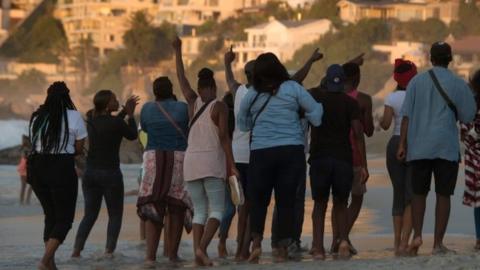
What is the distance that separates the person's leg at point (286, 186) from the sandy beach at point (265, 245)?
17cm

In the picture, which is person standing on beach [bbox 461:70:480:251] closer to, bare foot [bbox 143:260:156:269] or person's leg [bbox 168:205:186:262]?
person's leg [bbox 168:205:186:262]

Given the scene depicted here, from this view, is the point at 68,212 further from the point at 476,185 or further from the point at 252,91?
the point at 476,185

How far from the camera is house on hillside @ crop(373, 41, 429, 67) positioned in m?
84.4

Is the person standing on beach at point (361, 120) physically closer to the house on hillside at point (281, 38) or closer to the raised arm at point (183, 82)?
the raised arm at point (183, 82)

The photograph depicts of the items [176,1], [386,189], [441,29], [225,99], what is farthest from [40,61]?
[225,99]

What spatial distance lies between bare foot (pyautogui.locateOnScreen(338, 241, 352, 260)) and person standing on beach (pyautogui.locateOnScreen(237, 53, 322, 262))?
1.50ft

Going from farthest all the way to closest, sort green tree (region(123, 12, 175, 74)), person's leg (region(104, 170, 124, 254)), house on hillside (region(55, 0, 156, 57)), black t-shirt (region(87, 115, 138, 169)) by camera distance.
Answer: house on hillside (region(55, 0, 156, 57)) < green tree (region(123, 12, 175, 74)) < person's leg (region(104, 170, 124, 254)) < black t-shirt (region(87, 115, 138, 169))

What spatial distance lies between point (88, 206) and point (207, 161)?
4.59 feet

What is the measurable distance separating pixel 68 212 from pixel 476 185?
2688 millimetres

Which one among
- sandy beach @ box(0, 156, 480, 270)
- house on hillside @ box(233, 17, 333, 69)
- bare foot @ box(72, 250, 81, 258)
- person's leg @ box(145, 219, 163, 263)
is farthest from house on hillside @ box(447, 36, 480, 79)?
person's leg @ box(145, 219, 163, 263)

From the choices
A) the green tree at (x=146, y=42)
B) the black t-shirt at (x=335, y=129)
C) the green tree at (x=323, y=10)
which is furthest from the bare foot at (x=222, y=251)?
the green tree at (x=146, y=42)

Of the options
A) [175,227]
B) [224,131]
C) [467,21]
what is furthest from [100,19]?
[224,131]

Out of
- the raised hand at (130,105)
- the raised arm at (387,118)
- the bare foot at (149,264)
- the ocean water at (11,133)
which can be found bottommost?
the ocean water at (11,133)

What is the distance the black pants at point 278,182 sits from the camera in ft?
30.4
